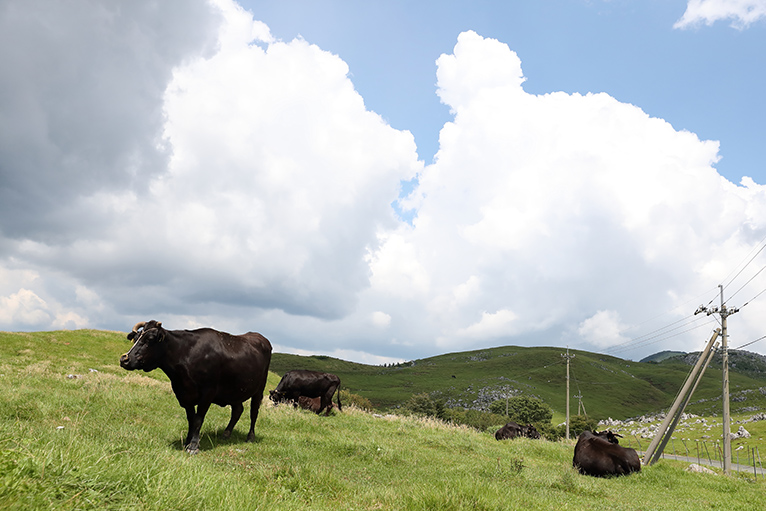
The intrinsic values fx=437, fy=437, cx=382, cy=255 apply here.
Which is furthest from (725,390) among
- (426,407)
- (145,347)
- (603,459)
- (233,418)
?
(426,407)

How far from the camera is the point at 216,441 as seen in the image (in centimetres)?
1102

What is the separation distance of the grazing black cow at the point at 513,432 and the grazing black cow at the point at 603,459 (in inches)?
382

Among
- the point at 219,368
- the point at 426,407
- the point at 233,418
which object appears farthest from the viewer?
the point at 426,407

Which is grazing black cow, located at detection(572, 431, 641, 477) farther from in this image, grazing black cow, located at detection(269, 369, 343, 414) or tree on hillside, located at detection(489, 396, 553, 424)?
tree on hillside, located at detection(489, 396, 553, 424)

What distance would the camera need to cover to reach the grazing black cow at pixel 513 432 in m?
24.4

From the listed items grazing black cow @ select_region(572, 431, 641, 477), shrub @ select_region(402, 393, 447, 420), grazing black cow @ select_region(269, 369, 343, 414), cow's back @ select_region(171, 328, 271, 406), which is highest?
cow's back @ select_region(171, 328, 271, 406)

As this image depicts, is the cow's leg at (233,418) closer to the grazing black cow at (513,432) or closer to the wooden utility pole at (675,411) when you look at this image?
the grazing black cow at (513,432)

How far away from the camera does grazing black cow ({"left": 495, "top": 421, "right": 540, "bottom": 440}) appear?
24.4 meters

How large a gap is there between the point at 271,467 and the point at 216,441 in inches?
156

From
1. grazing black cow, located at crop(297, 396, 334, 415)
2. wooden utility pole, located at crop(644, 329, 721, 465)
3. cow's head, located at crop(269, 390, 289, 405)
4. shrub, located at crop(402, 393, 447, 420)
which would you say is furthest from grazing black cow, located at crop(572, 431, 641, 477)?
shrub, located at crop(402, 393, 447, 420)

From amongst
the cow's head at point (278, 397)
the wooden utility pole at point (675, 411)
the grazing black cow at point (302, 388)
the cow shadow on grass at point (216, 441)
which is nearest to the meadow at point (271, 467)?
the cow shadow on grass at point (216, 441)

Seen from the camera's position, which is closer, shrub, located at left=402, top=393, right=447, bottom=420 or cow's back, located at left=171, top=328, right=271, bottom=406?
cow's back, located at left=171, top=328, right=271, bottom=406

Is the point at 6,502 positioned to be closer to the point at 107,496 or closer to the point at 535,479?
the point at 107,496

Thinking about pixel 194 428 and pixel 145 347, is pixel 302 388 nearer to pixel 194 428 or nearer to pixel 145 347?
pixel 194 428
